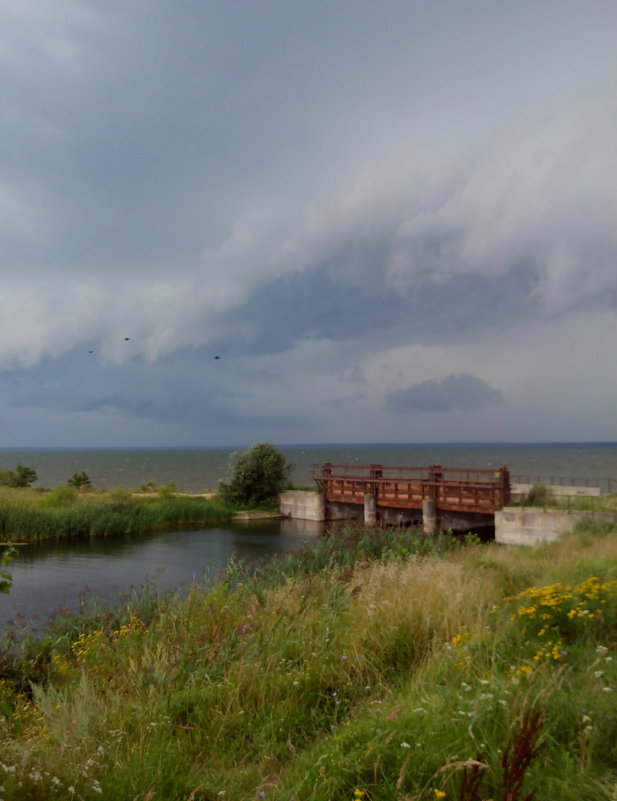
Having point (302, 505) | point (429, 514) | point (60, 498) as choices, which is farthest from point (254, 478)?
point (429, 514)

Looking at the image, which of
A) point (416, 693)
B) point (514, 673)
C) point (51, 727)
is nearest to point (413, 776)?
point (416, 693)

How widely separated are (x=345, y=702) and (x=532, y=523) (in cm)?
2131

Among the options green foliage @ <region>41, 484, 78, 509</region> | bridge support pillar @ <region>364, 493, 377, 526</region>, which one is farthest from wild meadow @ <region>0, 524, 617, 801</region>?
green foliage @ <region>41, 484, 78, 509</region>

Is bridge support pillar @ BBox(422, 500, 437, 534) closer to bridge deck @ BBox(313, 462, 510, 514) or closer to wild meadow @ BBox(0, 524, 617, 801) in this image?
bridge deck @ BBox(313, 462, 510, 514)

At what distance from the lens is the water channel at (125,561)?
645 inches

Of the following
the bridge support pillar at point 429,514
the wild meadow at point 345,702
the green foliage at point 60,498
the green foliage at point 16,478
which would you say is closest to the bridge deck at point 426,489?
the bridge support pillar at point 429,514

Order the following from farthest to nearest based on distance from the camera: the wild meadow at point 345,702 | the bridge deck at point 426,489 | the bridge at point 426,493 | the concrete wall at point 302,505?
the concrete wall at point 302,505 → the bridge at point 426,493 → the bridge deck at point 426,489 → the wild meadow at point 345,702

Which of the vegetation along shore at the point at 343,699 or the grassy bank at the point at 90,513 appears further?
the grassy bank at the point at 90,513

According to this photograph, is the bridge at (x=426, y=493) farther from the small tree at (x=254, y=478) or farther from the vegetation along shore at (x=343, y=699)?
the vegetation along shore at (x=343, y=699)

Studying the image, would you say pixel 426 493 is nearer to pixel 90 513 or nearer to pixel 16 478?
pixel 90 513

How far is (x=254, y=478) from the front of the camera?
131 ft

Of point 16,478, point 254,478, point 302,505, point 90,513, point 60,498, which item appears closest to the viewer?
point 90,513

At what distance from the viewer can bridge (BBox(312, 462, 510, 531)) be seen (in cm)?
2700

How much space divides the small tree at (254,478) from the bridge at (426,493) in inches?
138
